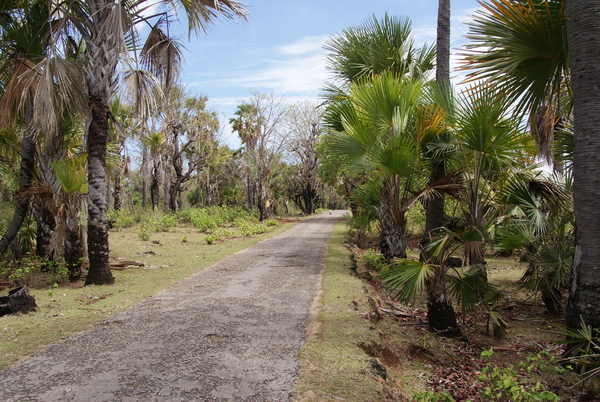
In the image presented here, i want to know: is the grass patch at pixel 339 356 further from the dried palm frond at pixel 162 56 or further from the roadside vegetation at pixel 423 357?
the dried palm frond at pixel 162 56

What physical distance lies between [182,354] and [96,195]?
15.4 ft

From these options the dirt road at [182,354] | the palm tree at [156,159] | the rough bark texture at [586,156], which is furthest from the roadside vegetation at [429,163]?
the palm tree at [156,159]

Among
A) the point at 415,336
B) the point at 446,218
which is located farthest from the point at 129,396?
the point at 446,218

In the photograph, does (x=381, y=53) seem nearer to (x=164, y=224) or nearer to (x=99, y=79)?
(x=99, y=79)

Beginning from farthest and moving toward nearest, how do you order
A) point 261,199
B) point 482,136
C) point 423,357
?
point 261,199, point 482,136, point 423,357

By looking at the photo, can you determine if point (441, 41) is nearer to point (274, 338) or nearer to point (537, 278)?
point (537, 278)

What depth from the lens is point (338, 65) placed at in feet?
37.3

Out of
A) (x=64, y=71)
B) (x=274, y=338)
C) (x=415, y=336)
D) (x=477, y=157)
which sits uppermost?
(x=64, y=71)

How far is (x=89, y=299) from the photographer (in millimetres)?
6602

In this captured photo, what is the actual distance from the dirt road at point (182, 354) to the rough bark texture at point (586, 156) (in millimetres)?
2991

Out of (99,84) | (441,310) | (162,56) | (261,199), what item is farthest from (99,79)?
(261,199)

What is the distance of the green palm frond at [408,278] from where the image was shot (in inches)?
196

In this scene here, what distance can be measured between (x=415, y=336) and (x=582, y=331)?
6.90ft

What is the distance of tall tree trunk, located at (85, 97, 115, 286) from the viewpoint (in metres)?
7.61
